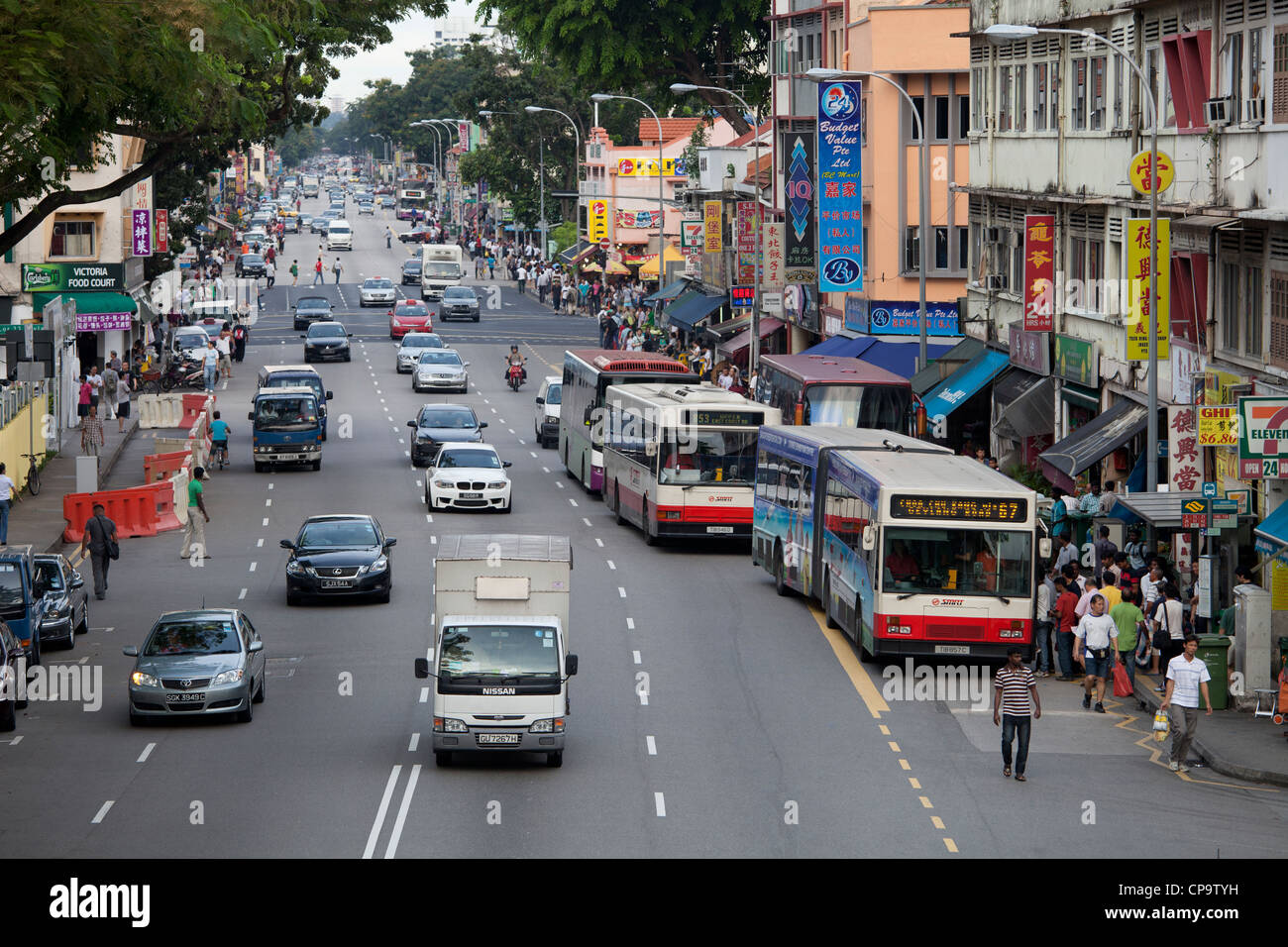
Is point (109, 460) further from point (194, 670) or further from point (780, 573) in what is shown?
point (194, 670)

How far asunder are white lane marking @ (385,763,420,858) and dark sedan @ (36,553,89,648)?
30.8ft

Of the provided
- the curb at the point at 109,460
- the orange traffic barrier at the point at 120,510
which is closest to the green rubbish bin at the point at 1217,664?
the curb at the point at 109,460

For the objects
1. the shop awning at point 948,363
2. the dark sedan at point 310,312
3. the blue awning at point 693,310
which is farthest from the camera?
the dark sedan at point 310,312

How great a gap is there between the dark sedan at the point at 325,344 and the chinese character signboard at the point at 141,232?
36.5 ft

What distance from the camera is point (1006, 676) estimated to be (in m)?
21.4

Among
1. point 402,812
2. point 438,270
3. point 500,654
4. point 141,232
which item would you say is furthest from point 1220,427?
point 438,270

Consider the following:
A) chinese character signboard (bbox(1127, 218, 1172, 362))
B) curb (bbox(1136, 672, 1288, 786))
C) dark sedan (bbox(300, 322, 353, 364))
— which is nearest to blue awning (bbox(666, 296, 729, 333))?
dark sedan (bbox(300, 322, 353, 364))

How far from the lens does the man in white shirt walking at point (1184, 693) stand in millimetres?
21812

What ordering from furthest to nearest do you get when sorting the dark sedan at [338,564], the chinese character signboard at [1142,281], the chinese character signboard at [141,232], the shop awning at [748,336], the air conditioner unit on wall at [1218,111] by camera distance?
the shop awning at [748,336]
the chinese character signboard at [141,232]
the dark sedan at [338,564]
the chinese character signboard at [1142,281]
the air conditioner unit on wall at [1218,111]

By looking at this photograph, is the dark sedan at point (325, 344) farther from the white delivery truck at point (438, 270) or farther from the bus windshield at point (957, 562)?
the bus windshield at point (957, 562)

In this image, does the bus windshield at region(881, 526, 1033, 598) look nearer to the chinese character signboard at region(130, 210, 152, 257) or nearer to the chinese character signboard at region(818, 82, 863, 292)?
the chinese character signboard at region(818, 82, 863, 292)

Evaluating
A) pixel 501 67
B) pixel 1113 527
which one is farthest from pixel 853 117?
pixel 501 67

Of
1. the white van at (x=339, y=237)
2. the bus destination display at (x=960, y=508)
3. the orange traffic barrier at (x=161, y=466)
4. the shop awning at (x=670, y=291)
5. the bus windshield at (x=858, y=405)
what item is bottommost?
the orange traffic barrier at (x=161, y=466)

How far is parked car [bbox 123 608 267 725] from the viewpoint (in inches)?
949
